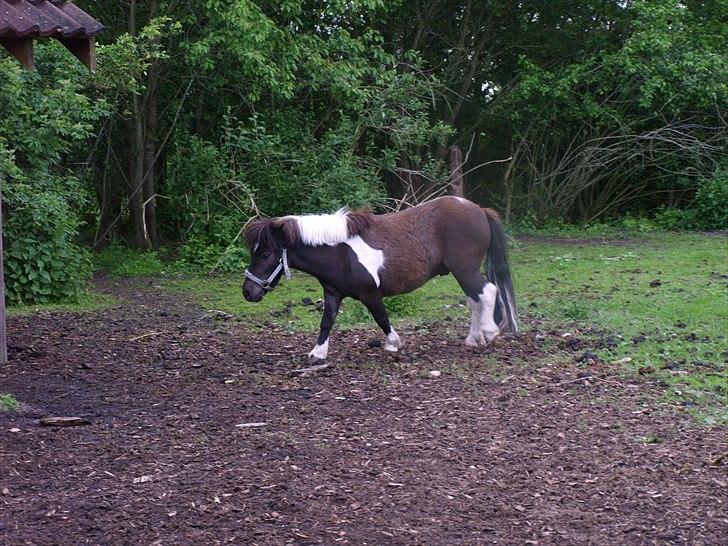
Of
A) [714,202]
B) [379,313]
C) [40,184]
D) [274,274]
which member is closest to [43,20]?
[274,274]

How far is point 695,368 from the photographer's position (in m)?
6.91

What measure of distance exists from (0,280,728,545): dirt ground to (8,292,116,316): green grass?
243 cm

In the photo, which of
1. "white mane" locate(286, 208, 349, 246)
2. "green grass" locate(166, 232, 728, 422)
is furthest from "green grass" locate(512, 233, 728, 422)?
"white mane" locate(286, 208, 349, 246)

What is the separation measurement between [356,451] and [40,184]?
23.7 ft

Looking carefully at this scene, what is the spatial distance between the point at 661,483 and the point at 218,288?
8.74 metres

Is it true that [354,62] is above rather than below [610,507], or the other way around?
above

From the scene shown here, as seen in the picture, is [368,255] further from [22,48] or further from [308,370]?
[22,48]

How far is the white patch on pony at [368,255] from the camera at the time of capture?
7820 millimetres

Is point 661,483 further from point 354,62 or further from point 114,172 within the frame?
point 114,172

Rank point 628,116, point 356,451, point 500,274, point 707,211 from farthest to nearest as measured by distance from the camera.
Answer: point 628,116 → point 707,211 → point 500,274 → point 356,451

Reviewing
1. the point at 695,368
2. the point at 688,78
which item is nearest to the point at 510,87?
the point at 688,78

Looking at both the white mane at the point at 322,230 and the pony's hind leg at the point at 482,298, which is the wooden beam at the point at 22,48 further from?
the pony's hind leg at the point at 482,298

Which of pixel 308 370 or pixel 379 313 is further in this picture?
pixel 379 313

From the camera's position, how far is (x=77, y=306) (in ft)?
37.1
